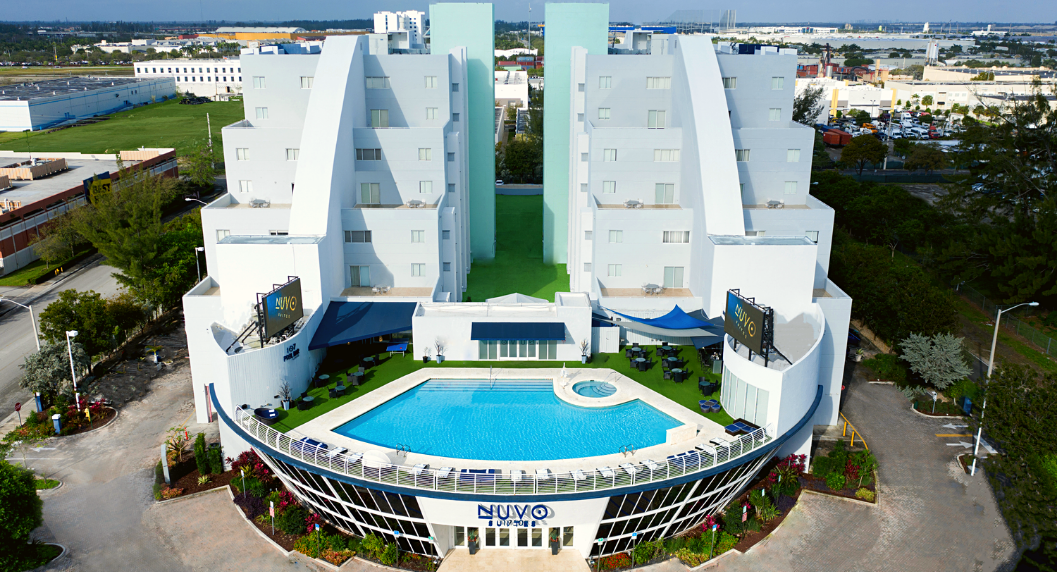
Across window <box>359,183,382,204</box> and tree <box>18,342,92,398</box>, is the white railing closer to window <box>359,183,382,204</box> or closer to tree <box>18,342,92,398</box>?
window <box>359,183,382,204</box>

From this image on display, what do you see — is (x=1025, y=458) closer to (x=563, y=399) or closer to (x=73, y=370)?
(x=563, y=399)

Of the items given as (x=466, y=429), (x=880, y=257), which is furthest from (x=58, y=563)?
(x=880, y=257)

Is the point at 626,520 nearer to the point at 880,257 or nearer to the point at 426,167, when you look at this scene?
the point at 426,167

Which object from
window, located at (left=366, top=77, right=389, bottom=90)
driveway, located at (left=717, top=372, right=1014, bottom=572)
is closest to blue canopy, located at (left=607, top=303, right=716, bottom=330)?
driveway, located at (left=717, top=372, right=1014, bottom=572)

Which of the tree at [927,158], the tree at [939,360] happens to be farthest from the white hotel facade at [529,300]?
the tree at [927,158]

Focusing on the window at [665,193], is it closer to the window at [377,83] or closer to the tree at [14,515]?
the window at [377,83]
